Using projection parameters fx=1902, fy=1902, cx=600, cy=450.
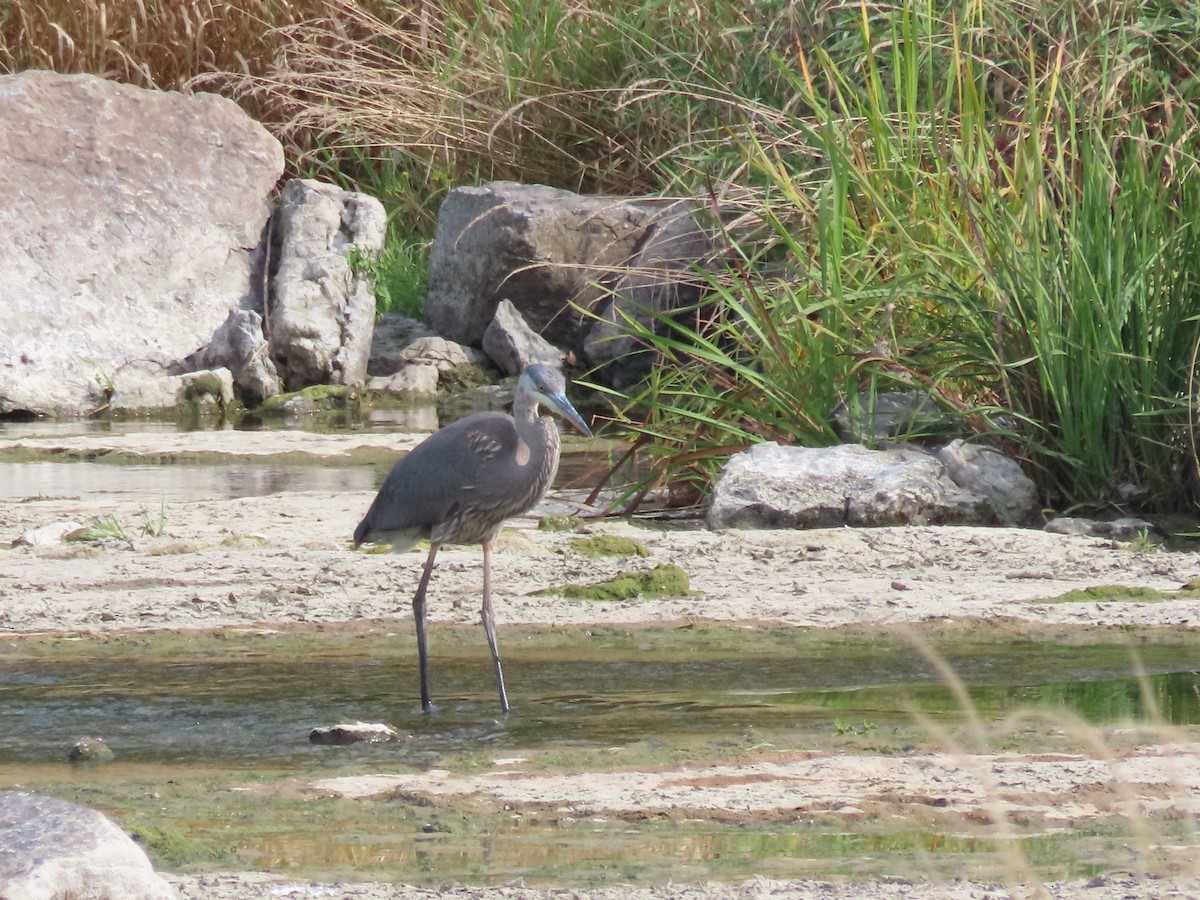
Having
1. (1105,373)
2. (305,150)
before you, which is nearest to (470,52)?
(305,150)

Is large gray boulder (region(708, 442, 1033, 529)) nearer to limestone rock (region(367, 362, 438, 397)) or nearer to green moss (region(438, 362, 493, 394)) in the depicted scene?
limestone rock (region(367, 362, 438, 397))

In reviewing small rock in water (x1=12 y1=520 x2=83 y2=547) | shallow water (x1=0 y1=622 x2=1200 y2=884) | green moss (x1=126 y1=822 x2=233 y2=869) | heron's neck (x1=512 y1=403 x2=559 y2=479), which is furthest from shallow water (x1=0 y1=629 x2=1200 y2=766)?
small rock in water (x1=12 y1=520 x2=83 y2=547)

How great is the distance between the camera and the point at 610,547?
6.19m

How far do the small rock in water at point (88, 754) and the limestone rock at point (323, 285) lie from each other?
7.20 meters

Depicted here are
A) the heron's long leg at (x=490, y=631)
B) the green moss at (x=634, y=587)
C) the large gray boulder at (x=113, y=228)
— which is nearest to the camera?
the heron's long leg at (x=490, y=631)

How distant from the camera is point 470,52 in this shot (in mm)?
13523

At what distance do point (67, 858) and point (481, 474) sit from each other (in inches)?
92.5

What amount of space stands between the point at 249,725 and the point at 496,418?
4.07 feet

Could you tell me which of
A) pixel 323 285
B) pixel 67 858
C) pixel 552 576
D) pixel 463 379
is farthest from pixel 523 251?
pixel 67 858

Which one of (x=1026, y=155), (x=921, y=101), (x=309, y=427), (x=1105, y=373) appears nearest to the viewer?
(x=1105, y=373)

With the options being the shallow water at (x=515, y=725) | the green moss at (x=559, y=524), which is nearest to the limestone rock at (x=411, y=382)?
the green moss at (x=559, y=524)

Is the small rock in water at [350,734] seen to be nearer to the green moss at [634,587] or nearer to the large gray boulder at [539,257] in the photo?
the green moss at [634,587]

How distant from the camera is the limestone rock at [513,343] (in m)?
11.2

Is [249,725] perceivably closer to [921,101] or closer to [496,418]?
[496,418]
